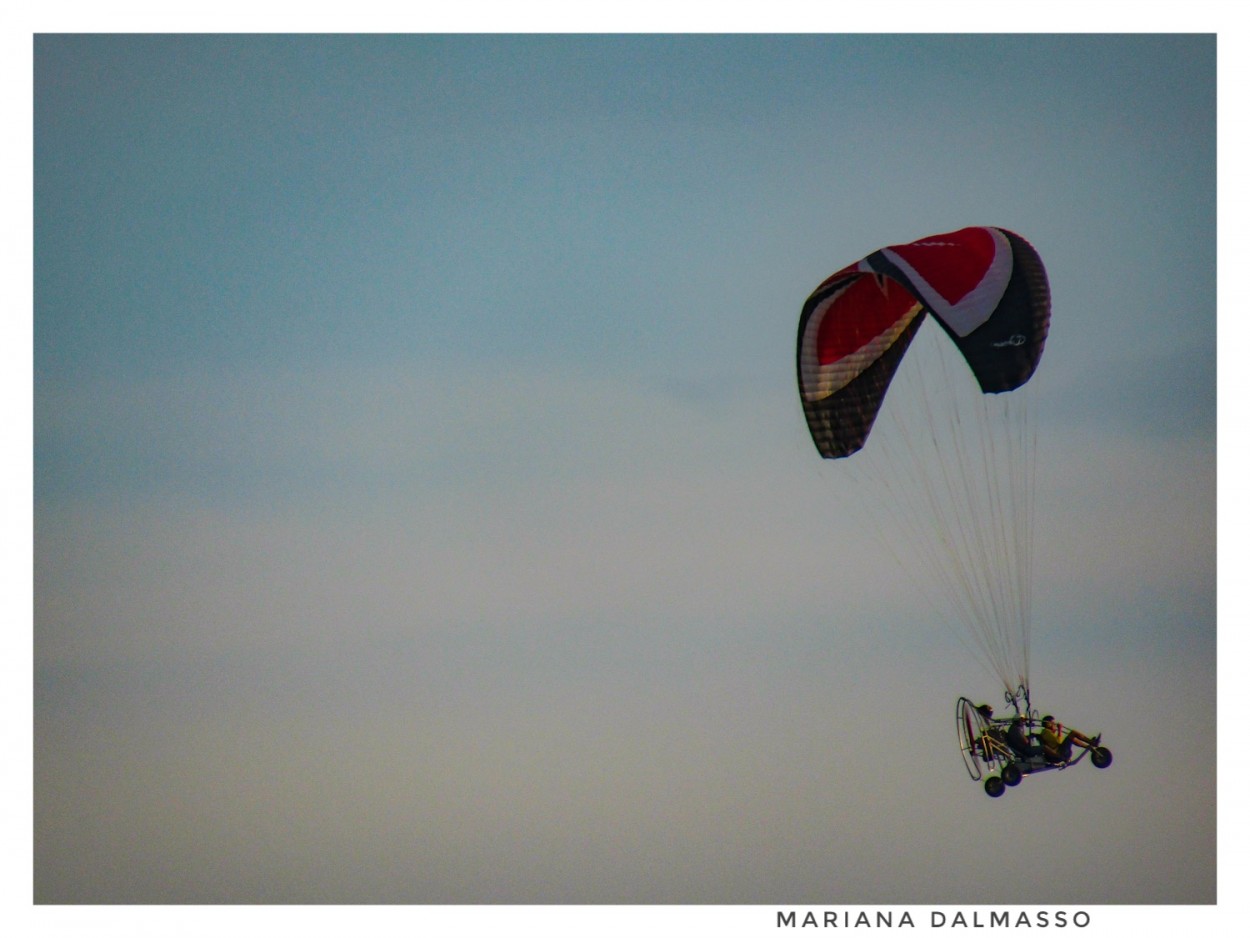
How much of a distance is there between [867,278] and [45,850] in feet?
54.3

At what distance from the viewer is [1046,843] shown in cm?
2381

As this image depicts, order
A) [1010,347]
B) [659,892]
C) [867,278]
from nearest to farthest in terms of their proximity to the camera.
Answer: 1. [1010,347]
2. [867,278]
3. [659,892]

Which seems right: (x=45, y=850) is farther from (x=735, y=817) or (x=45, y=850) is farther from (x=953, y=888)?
(x=953, y=888)

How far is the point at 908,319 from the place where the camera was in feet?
48.2

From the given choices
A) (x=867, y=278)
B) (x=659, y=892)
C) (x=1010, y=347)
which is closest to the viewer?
(x=1010, y=347)

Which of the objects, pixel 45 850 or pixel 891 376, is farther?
pixel 45 850

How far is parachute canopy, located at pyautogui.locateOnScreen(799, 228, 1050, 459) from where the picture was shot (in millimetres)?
13359

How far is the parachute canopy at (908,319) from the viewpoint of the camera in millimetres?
13359

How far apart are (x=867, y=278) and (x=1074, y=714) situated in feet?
39.5

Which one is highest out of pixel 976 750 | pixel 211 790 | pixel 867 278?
pixel 867 278

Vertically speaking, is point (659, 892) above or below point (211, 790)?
below
